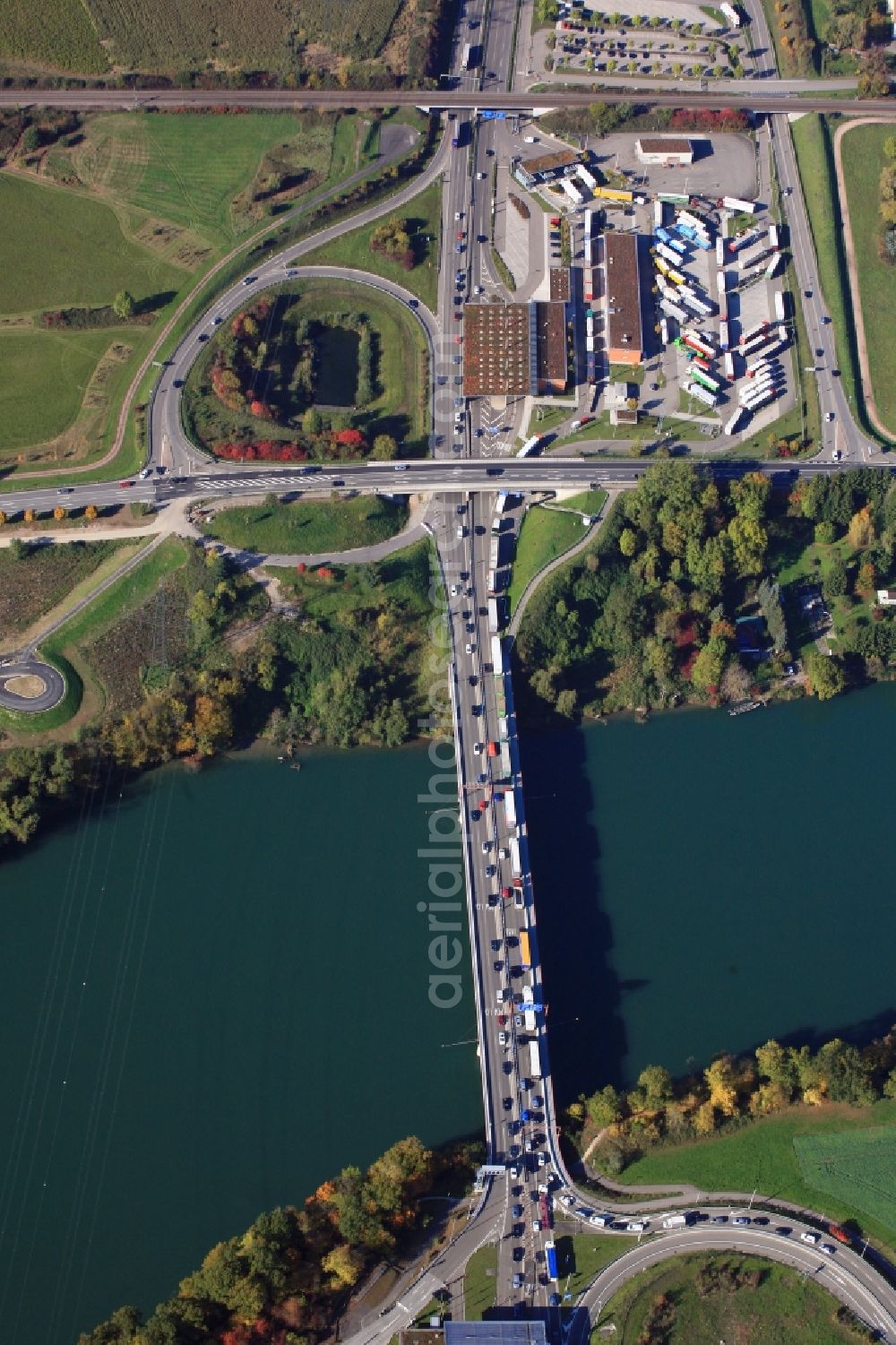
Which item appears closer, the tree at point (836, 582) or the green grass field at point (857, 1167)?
the green grass field at point (857, 1167)

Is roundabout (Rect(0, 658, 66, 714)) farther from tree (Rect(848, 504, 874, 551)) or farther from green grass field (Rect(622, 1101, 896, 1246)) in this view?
tree (Rect(848, 504, 874, 551))

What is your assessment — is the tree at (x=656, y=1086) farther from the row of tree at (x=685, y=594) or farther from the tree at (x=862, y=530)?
the tree at (x=862, y=530)

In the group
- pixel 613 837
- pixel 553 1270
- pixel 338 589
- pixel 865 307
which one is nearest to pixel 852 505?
pixel 865 307

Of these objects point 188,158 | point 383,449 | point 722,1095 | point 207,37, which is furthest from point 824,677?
point 207,37

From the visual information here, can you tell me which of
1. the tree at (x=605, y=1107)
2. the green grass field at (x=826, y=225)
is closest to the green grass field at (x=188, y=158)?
the green grass field at (x=826, y=225)

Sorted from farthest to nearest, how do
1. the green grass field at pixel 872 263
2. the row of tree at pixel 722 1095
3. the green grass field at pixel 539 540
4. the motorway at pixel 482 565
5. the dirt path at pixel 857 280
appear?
the green grass field at pixel 872 263, the dirt path at pixel 857 280, the green grass field at pixel 539 540, the row of tree at pixel 722 1095, the motorway at pixel 482 565
